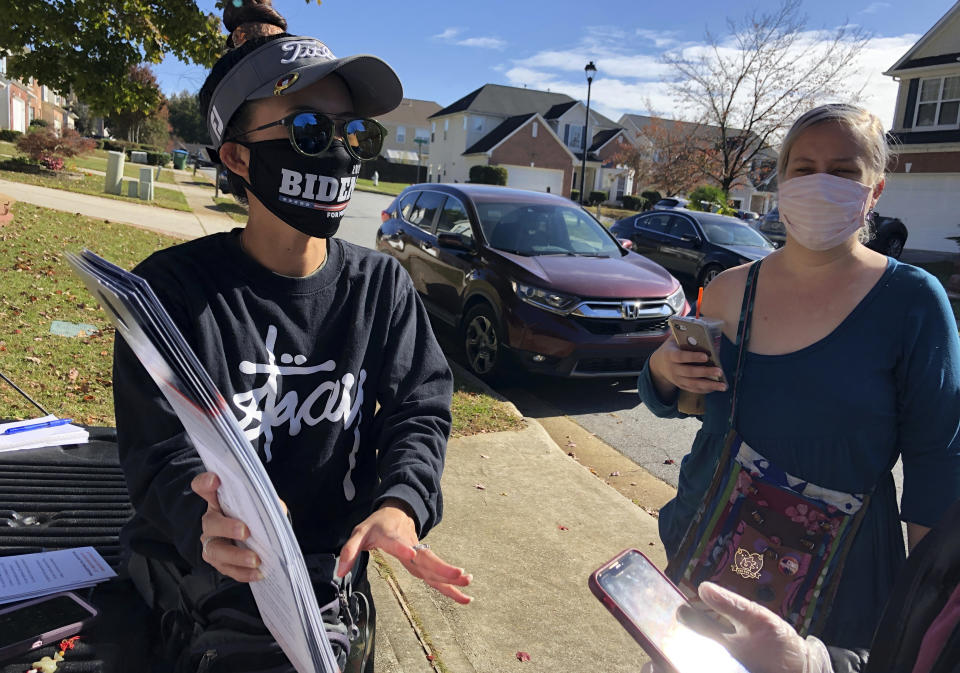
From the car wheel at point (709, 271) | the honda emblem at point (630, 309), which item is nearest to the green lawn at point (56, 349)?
the honda emblem at point (630, 309)

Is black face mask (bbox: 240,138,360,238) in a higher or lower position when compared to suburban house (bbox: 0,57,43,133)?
lower

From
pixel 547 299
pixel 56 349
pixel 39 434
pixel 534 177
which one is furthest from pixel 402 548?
pixel 534 177

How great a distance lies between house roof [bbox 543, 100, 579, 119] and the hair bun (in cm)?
6070

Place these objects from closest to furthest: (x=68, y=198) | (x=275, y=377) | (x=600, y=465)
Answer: (x=275, y=377), (x=600, y=465), (x=68, y=198)

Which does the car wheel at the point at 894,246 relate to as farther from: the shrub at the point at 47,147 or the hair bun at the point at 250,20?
the shrub at the point at 47,147

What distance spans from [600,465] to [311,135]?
400 cm

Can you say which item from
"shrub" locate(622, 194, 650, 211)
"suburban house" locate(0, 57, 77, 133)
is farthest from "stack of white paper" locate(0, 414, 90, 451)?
"shrub" locate(622, 194, 650, 211)

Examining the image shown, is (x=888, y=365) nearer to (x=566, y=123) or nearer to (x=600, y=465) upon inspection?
(x=600, y=465)

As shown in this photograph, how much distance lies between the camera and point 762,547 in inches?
70.4

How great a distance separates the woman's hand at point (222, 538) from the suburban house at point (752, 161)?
15975 millimetres

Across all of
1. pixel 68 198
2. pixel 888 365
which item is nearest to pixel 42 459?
pixel 888 365

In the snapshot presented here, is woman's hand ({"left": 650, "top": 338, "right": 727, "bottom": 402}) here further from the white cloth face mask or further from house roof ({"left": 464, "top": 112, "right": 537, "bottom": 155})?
house roof ({"left": 464, "top": 112, "right": 537, "bottom": 155})

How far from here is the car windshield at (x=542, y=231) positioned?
24.2ft

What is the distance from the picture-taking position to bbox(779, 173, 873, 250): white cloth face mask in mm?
1860
